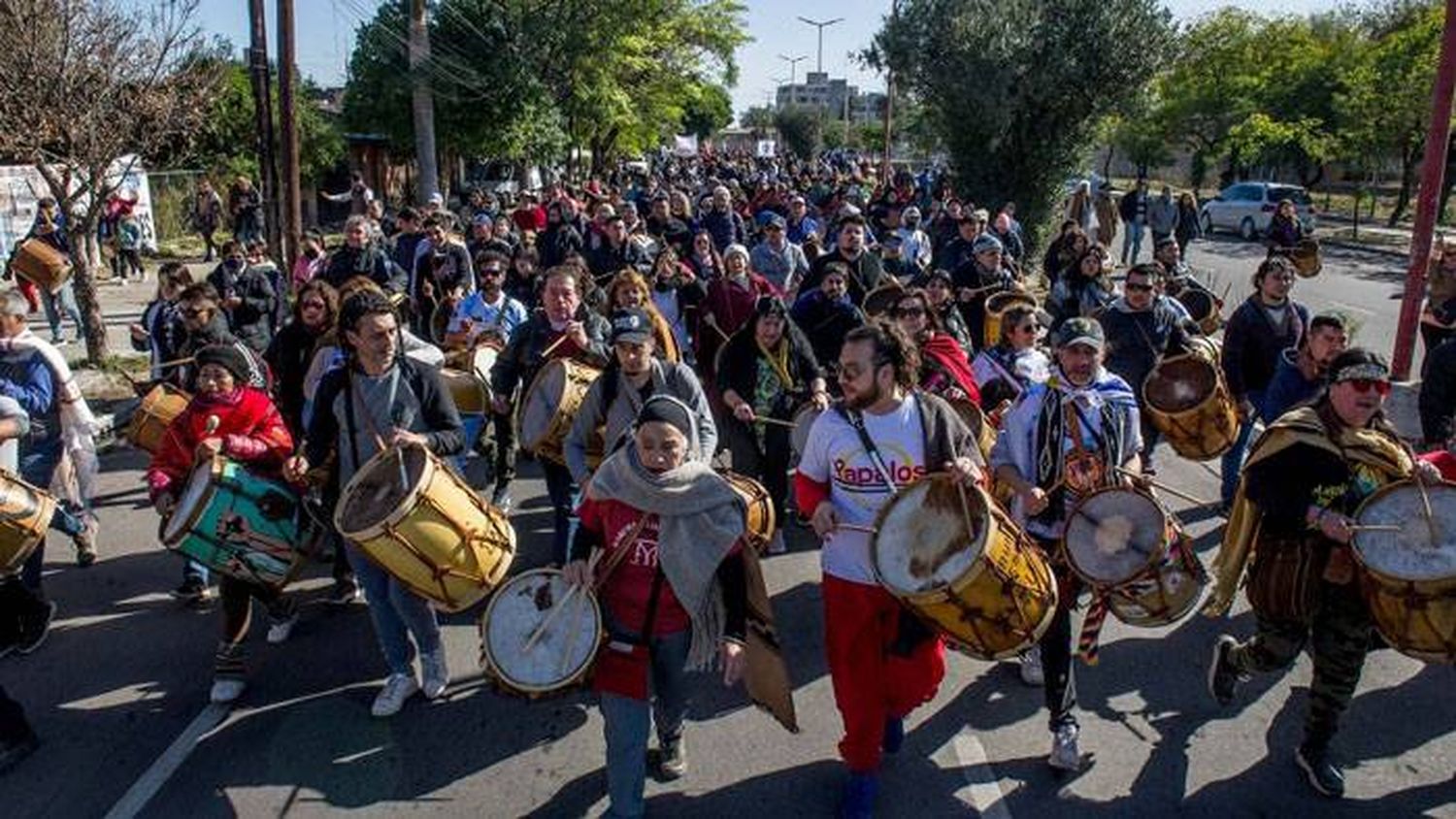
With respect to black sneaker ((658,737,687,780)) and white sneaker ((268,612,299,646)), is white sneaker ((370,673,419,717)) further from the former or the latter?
black sneaker ((658,737,687,780))

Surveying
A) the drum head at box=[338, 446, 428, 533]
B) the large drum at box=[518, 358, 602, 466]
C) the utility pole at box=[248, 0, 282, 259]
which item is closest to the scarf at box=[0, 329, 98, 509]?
the large drum at box=[518, 358, 602, 466]

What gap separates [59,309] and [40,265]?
314cm

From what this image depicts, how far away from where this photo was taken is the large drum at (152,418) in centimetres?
617

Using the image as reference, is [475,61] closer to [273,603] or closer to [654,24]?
[654,24]

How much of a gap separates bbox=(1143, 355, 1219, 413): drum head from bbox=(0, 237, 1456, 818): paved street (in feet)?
4.23

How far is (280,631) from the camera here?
224 inches

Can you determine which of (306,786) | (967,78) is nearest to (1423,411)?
(306,786)

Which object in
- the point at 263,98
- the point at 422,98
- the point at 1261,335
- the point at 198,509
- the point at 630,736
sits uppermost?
the point at 422,98

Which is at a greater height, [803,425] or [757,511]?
[803,425]

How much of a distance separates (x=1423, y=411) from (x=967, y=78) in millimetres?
14266

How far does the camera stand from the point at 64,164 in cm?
1097

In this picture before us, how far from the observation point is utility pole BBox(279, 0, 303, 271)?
13.6m

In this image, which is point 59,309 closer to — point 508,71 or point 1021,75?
point 508,71

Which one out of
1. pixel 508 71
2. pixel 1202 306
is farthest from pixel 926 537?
pixel 508 71
